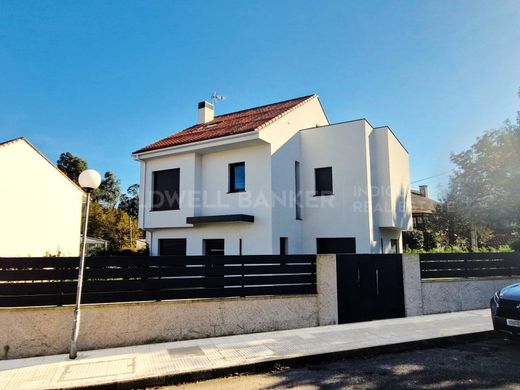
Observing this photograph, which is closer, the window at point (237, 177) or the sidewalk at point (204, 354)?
the sidewalk at point (204, 354)

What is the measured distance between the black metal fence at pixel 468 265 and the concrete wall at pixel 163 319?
2973 millimetres

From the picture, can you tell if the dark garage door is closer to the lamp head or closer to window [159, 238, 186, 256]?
window [159, 238, 186, 256]

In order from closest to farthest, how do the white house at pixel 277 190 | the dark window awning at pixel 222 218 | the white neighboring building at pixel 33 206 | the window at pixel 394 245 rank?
the dark window awning at pixel 222 218, the white house at pixel 277 190, the window at pixel 394 245, the white neighboring building at pixel 33 206

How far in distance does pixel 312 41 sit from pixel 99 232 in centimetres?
3091

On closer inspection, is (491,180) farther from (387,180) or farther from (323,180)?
(323,180)

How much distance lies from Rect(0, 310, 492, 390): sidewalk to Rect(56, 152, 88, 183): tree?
38488mm

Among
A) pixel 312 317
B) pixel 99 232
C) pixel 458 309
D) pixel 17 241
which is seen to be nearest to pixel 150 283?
pixel 312 317

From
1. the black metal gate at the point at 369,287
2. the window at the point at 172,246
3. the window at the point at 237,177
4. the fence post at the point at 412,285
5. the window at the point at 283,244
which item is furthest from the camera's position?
the window at the point at 172,246

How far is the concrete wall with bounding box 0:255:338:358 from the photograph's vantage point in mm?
5223

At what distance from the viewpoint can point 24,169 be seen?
58.0 ft

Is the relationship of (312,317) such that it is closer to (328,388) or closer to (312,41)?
(328,388)

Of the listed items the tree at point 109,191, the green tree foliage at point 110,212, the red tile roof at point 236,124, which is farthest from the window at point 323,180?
the tree at point 109,191

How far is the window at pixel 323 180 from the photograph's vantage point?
44.4ft

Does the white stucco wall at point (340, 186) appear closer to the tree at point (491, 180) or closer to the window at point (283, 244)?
the window at point (283, 244)
